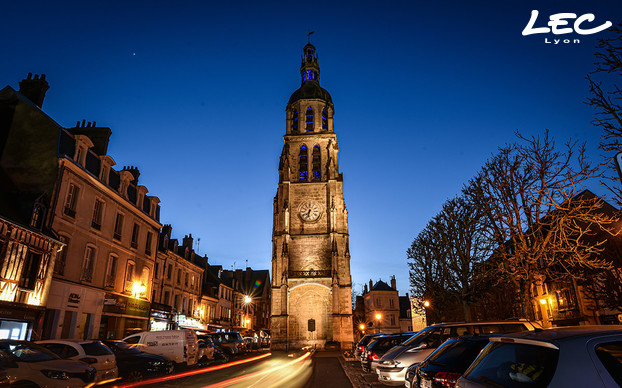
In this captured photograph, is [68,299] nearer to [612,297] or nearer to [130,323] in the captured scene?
[130,323]

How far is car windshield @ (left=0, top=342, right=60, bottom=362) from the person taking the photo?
689 cm

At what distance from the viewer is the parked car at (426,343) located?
9.08 m

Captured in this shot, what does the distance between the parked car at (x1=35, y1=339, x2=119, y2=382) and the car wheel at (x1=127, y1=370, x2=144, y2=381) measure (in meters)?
0.72

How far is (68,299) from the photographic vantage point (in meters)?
18.0

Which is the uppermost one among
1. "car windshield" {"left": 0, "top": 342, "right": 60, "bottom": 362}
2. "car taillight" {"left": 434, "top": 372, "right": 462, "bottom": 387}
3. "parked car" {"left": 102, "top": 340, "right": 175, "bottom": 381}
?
"car windshield" {"left": 0, "top": 342, "right": 60, "bottom": 362}

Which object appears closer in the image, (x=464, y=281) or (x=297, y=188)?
(x=464, y=281)

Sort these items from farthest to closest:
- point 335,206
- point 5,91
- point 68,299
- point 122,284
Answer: point 335,206
point 122,284
point 5,91
point 68,299

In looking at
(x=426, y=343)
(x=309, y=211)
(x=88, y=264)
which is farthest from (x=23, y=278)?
(x=309, y=211)

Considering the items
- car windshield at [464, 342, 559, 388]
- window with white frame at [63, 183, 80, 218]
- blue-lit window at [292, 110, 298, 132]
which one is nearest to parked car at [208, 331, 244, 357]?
window with white frame at [63, 183, 80, 218]

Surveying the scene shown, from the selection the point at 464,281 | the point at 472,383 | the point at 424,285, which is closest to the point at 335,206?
the point at 424,285

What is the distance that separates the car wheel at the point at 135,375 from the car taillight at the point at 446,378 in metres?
8.55

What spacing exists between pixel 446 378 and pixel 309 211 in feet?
130

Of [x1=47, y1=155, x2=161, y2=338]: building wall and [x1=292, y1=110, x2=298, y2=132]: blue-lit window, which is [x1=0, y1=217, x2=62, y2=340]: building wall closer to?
[x1=47, y1=155, x2=161, y2=338]: building wall

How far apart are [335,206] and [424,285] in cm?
1729
